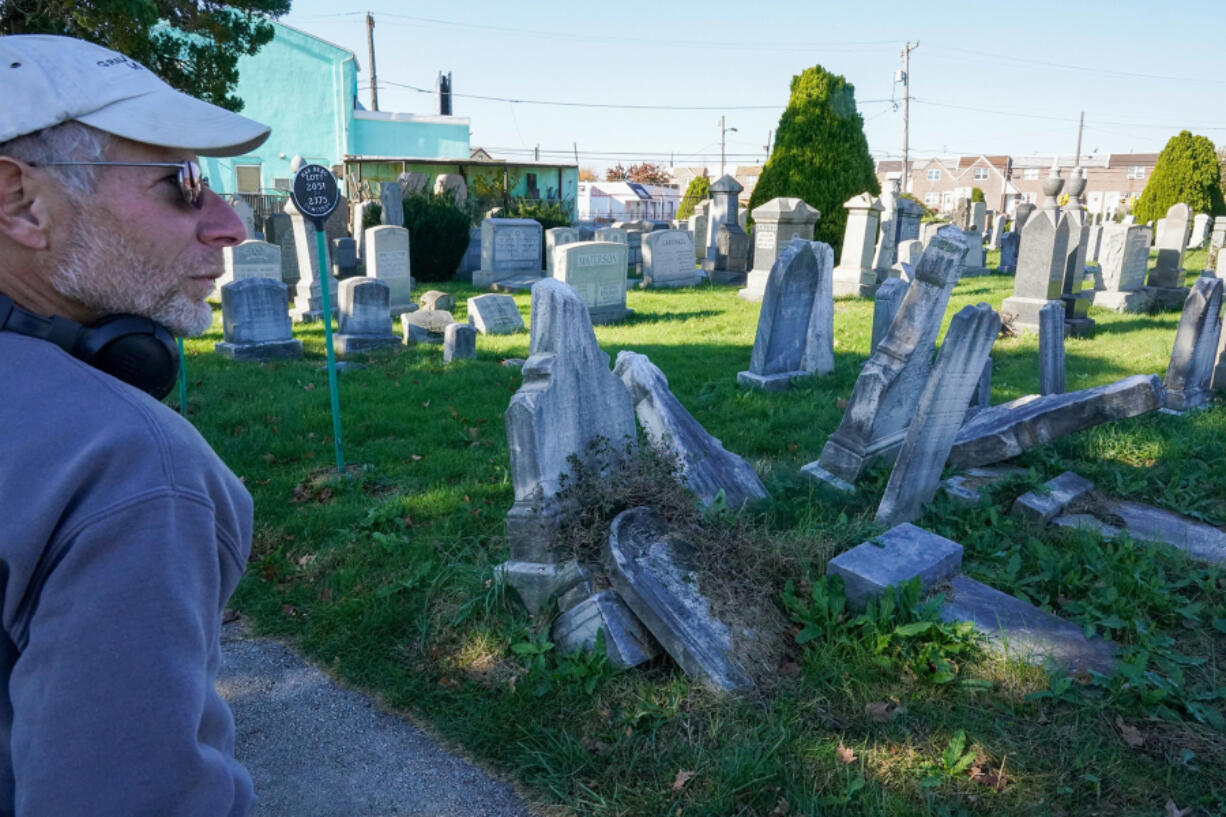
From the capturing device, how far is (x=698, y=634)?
354 cm

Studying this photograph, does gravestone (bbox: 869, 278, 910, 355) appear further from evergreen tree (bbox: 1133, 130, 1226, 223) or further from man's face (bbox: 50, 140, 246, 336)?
evergreen tree (bbox: 1133, 130, 1226, 223)

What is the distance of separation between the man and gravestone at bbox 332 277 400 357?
10.2 m

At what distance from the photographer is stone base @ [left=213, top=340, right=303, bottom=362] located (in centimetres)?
1038

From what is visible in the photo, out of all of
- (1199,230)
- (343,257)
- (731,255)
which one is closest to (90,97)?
(343,257)

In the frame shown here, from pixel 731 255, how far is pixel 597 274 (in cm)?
696

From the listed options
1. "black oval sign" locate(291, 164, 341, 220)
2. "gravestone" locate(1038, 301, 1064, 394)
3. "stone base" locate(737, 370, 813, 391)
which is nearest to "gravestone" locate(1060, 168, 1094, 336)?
"gravestone" locate(1038, 301, 1064, 394)


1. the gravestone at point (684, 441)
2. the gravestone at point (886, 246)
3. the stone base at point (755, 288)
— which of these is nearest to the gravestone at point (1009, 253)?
the gravestone at point (886, 246)

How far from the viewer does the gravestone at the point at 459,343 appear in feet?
33.4

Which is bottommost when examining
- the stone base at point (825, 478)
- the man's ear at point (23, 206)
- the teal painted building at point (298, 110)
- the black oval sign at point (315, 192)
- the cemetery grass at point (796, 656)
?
the cemetery grass at point (796, 656)

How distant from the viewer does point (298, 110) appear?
36500 millimetres

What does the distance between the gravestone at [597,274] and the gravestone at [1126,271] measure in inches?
360

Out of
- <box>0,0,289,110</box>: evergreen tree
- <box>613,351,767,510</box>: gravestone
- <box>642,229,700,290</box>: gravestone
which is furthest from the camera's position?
<box>642,229,700,290</box>: gravestone

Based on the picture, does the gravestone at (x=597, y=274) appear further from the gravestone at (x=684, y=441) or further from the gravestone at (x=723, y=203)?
the gravestone at (x=684, y=441)

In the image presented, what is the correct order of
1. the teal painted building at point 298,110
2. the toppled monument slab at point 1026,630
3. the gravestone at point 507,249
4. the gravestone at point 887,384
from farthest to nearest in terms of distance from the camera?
the teal painted building at point 298,110 < the gravestone at point 507,249 < the gravestone at point 887,384 < the toppled monument slab at point 1026,630
